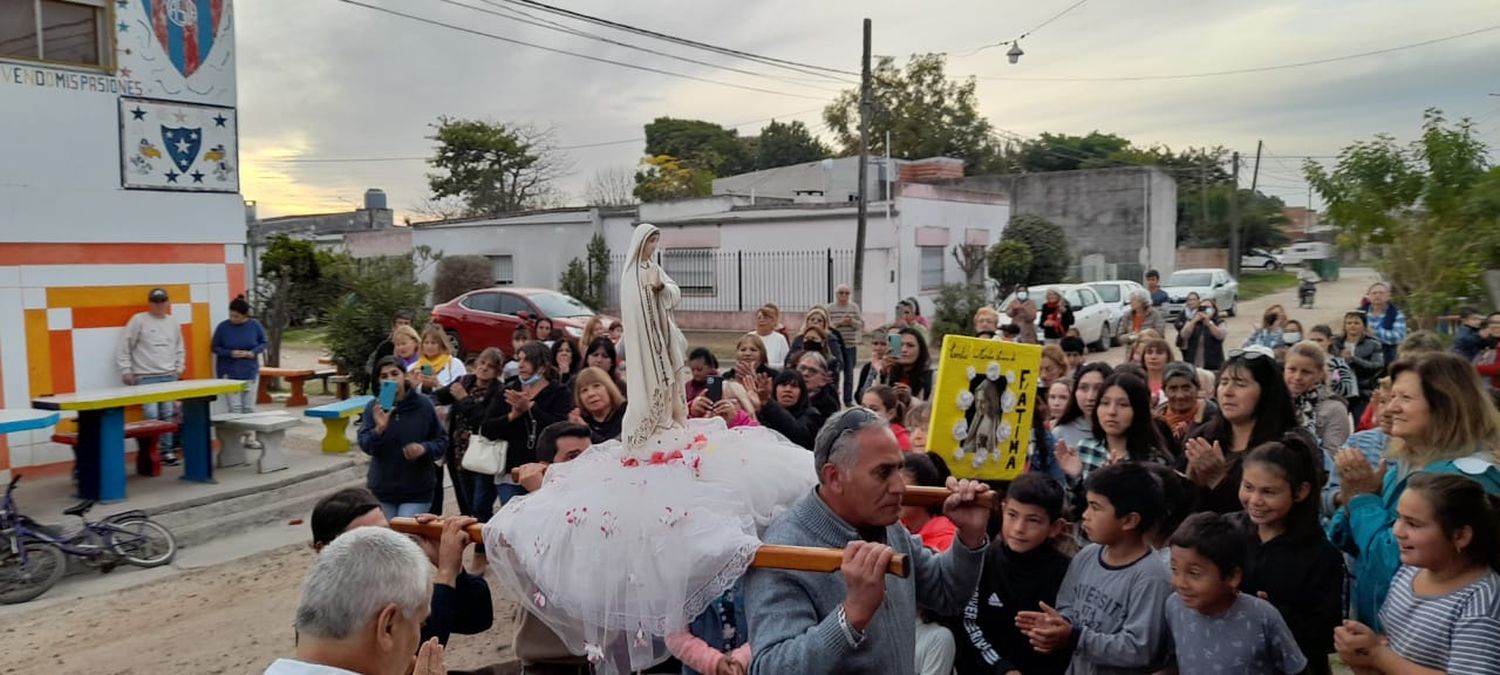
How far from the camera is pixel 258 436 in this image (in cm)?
1093

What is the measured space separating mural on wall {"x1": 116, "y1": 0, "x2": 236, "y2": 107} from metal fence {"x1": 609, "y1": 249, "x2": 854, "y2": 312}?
15.2m

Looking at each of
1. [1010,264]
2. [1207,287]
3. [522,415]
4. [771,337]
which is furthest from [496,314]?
[1207,287]

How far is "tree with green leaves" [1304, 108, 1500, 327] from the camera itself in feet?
40.2

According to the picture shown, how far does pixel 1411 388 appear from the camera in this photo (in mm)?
4047

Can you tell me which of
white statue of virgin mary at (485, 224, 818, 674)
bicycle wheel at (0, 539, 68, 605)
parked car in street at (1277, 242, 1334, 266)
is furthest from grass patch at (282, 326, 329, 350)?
parked car in street at (1277, 242, 1334, 266)

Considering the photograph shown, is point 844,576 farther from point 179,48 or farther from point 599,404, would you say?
point 179,48

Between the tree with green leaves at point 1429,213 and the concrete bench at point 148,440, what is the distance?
584 inches

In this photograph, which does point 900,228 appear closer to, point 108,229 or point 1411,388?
point 108,229

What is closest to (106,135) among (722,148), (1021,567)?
(1021,567)

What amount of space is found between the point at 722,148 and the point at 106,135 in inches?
1904

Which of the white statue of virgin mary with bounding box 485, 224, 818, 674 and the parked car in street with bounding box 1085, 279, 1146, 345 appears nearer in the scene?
the white statue of virgin mary with bounding box 485, 224, 818, 674

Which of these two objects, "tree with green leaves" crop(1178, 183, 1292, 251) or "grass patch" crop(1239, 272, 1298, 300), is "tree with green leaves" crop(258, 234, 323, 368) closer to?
"grass patch" crop(1239, 272, 1298, 300)

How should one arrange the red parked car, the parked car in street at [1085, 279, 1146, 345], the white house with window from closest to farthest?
the red parked car
the parked car in street at [1085, 279, 1146, 345]
the white house with window

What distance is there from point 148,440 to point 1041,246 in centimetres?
2393
